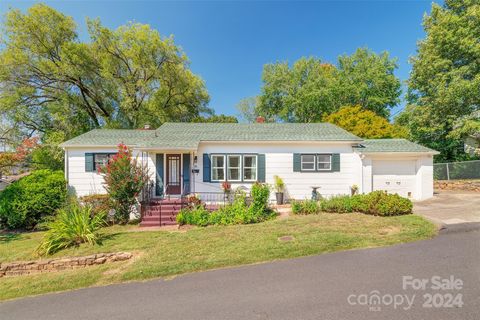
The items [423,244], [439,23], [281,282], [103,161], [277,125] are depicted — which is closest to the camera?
[281,282]

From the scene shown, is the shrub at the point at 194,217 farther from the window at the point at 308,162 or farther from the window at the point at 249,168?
the window at the point at 308,162

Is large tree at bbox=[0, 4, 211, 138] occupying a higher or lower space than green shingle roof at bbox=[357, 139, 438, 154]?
higher

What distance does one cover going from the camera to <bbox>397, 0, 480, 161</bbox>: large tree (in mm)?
15430

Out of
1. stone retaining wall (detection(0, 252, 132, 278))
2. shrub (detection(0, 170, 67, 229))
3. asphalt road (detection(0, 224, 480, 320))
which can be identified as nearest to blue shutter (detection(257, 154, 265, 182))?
asphalt road (detection(0, 224, 480, 320))

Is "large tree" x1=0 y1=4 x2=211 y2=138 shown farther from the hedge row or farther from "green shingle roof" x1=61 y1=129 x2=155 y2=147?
the hedge row

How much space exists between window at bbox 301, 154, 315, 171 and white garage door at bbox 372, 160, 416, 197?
366cm

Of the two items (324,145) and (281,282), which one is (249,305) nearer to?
(281,282)

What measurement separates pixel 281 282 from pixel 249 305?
962 mm

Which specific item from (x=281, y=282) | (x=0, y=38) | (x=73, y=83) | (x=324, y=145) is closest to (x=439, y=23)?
(x=324, y=145)

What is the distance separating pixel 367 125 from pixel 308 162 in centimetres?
1113

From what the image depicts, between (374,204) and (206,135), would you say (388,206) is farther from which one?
(206,135)

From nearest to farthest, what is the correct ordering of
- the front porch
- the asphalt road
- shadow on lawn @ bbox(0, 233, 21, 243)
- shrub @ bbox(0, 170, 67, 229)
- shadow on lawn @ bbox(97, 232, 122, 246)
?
the asphalt road < shadow on lawn @ bbox(97, 232, 122, 246) < shadow on lawn @ bbox(0, 233, 21, 243) < shrub @ bbox(0, 170, 67, 229) < the front porch

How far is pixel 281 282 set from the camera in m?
4.13

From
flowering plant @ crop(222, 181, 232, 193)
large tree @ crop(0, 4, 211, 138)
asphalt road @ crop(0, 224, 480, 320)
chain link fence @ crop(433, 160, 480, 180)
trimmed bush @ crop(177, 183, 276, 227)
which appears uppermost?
large tree @ crop(0, 4, 211, 138)
